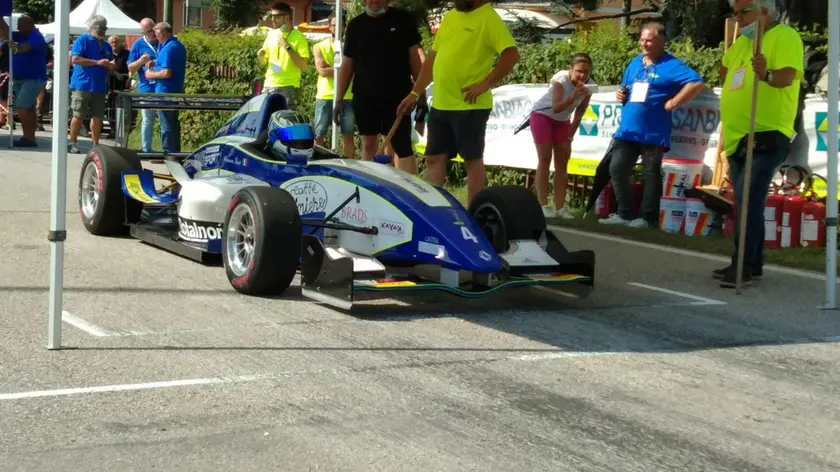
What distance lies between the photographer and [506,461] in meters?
4.41

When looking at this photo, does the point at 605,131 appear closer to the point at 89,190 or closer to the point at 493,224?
the point at 493,224

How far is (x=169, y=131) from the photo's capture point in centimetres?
1409

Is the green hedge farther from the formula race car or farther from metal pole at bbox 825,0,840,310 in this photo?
the formula race car

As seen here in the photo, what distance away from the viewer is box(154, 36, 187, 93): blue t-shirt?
607 inches

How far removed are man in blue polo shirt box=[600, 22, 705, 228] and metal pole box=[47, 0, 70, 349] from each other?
6660 millimetres

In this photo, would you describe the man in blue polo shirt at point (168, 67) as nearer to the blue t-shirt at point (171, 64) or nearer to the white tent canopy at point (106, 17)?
the blue t-shirt at point (171, 64)

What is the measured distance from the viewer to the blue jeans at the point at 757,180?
325 inches

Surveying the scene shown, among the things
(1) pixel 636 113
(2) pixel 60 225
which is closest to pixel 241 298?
(2) pixel 60 225

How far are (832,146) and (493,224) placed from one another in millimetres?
2132

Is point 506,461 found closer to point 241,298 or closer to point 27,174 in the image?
point 241,298

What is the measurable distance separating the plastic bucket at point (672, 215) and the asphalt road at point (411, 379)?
2758 mm

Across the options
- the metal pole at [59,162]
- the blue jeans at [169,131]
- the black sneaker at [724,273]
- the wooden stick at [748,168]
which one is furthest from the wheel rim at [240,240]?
the blue jeans at [169,131]

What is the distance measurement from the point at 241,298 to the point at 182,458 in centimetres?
293

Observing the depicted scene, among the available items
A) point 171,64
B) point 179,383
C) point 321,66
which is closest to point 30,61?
point 171,64
